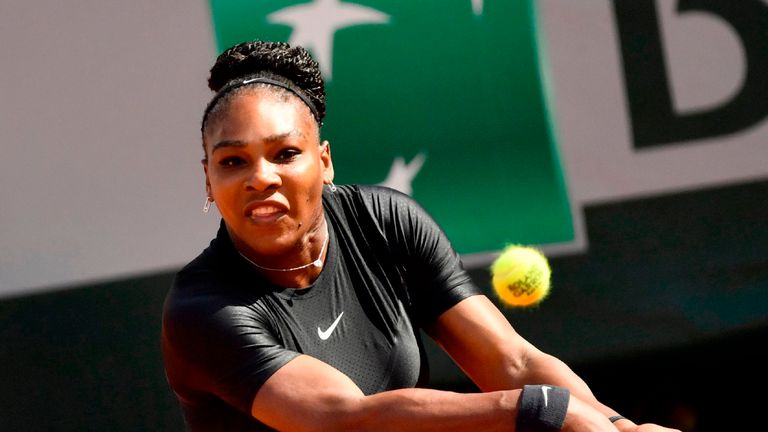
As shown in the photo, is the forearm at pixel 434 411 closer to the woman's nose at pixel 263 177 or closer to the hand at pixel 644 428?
the hand at pixel 644 428

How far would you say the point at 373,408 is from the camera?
1967 millimetres

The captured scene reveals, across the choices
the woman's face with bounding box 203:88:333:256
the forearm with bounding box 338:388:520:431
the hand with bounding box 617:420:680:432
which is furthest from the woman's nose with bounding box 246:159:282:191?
the hand with bounding box 617:420:680:432

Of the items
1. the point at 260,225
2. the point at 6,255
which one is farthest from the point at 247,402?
the point at 6,255

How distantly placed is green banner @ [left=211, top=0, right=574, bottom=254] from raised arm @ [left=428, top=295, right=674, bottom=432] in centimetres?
173

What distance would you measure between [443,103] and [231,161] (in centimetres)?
212

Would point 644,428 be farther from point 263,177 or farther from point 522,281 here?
point 522,281

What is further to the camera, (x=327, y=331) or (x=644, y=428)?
(x=327, y=331)

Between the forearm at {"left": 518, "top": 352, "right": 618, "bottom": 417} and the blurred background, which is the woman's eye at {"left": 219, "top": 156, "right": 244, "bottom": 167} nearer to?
the forearm at {"left": 518, "top": 352, "right": 618, "bottom": 417}

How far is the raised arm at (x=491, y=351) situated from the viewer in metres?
2.32

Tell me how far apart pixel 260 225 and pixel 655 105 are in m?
2.57

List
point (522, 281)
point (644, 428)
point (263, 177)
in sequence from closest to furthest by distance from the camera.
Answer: point (644, 428) → point (263, 177) → point (522, 281)

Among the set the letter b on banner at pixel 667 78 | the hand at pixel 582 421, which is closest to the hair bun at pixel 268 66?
the hand at pixel 582 421

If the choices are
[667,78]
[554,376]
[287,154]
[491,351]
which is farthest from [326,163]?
[667,78]

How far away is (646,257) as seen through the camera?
4473 mm
